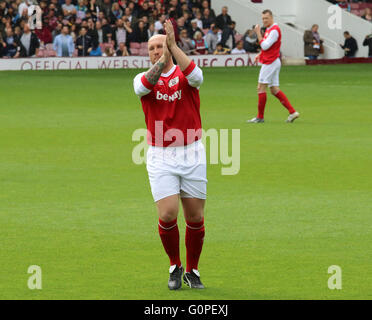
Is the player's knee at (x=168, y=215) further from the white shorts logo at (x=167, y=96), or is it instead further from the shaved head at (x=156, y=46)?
the shaved head at (x=156, y=46)

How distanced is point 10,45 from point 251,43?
33.5ft

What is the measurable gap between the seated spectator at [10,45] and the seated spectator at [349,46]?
1519cm

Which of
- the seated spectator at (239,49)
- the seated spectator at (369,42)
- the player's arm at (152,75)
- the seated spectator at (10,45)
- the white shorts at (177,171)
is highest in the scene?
the seated spectator at (369,42)

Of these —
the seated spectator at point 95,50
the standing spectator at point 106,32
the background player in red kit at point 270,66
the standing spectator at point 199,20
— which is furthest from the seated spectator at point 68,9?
the background player in red kit at point 270,66

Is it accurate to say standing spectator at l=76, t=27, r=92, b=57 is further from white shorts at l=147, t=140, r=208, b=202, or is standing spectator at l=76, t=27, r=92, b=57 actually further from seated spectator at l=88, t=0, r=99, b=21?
white shorts at l=147, t=140, r=208, b=202

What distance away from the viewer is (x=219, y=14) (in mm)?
44531

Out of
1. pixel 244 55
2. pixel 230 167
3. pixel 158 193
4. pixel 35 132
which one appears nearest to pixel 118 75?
pixel 244 55

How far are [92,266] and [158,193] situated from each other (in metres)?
1.37

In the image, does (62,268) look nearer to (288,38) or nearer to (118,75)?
(118,75)

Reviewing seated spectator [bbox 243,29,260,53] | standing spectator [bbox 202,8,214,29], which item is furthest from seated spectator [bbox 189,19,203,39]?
seated spectator [bbox 243,29,260,53]

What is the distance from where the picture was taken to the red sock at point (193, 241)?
8.30m

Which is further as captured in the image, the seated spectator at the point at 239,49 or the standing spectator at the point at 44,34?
the seated spectator at the point at 239,49

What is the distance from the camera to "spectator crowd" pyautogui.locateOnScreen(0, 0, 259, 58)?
37625mm

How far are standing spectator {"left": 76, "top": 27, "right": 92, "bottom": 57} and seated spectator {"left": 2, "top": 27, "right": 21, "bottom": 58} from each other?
2.51 meters
